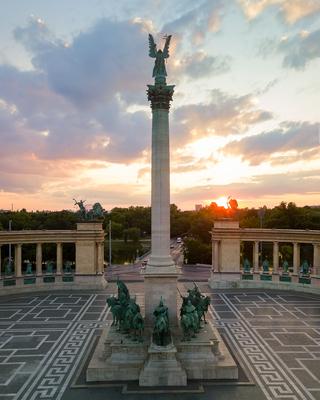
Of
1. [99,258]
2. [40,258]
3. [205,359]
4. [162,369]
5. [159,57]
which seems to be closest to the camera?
[162,369]

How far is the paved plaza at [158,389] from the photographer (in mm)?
24875

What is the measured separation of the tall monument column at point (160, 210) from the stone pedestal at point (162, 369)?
443 cm

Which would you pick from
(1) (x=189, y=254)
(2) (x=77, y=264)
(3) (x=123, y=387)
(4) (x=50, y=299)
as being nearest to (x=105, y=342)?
(3) (x=123, y=387)

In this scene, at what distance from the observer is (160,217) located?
30656mm

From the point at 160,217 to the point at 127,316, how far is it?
7.10 m

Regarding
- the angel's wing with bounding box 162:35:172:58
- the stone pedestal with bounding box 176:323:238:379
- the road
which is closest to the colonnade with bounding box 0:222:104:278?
the road

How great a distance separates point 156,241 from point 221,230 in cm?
2953

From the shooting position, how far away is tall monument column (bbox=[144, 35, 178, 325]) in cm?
3000

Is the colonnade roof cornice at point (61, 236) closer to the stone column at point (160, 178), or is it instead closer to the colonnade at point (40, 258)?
the colonnade at point (40, 258)

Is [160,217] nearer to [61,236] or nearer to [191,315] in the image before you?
[191,315]

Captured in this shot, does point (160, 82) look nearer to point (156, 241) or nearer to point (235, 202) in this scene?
point (156, 241)

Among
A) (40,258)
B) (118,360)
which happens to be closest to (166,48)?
(118,360)

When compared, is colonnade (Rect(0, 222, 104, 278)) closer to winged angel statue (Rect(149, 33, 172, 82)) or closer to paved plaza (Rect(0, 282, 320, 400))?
paved plaza (Rect(0, 282, 320, 400))

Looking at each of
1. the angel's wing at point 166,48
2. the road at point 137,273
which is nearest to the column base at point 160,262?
the angel's wing at point 166,48
